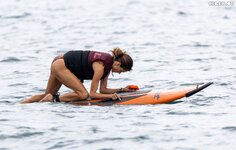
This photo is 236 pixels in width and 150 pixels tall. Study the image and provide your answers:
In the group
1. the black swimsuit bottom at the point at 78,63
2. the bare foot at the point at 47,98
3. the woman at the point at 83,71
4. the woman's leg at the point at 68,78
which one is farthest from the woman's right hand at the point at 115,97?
the bare foot at the point at 47,98

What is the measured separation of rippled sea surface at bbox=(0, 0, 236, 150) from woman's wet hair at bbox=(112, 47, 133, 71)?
0.90 m

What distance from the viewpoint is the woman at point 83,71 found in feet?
48.2

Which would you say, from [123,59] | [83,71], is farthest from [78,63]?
[123,59]

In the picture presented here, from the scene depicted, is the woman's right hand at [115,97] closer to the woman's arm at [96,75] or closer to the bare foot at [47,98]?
the woman's arm at [96,75]

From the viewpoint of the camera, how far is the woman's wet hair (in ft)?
48.0

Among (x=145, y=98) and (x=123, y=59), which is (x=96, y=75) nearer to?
(x=123, y=59)

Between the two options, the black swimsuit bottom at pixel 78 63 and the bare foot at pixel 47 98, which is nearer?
the black swimsuit bottom at pixel 78 63

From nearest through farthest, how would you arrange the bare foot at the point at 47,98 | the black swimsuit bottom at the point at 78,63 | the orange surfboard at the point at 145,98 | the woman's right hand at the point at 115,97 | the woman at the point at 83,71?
the woman at the point at 83,71
the black swimsuit bottom at the point at 78,63
the woman's right hand at the point at 115,97
the orange surfboard at the point at 145,98
the bare foot at the point at 47,98

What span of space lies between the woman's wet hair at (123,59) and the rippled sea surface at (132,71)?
90 cm

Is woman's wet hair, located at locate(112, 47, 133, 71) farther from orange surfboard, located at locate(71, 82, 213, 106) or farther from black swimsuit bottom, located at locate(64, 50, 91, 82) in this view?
orange surfboard, located at locate(71, 82, 213, 106)

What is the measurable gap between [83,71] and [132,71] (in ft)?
23.8

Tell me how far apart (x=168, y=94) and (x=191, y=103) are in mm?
602

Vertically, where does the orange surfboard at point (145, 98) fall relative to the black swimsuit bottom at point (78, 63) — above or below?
below

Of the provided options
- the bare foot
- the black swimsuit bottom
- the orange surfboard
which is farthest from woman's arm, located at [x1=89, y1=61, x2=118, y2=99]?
the bare foot
